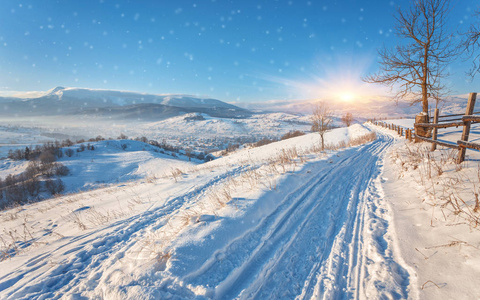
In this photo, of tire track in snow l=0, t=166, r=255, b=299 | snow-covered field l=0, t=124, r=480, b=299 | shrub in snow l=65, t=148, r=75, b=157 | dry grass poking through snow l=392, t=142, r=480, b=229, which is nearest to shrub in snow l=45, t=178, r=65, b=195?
shrub in snow l=65, t=148, r=75, b=157

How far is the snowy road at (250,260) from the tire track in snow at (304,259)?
0.01m

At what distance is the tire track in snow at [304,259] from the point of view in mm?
2328

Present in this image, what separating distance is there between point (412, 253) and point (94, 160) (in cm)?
4084

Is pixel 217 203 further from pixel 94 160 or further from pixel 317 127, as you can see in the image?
pixel 94 160

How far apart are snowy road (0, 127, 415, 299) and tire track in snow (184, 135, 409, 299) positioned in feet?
0.04

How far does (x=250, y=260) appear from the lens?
286 centimetres

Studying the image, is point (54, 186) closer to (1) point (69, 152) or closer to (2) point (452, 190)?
(1) point (69, 152)

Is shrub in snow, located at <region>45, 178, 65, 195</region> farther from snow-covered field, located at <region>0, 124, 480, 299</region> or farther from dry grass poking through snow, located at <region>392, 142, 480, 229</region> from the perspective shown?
dry grass poking through snow, located at <region>392, 142, 480, 229</region>

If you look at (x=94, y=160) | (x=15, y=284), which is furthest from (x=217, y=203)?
(x=94, y=160)

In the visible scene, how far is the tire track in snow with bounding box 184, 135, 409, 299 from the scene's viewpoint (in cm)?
233

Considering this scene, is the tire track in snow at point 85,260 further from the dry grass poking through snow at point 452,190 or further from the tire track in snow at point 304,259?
the dry grass poking through snow at point 452,190

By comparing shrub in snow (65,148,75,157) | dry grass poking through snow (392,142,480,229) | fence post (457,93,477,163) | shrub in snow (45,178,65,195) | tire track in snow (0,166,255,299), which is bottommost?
shrub in snow (45,178,65,195)

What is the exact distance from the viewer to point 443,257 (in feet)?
7.93

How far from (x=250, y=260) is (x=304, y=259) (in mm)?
841
